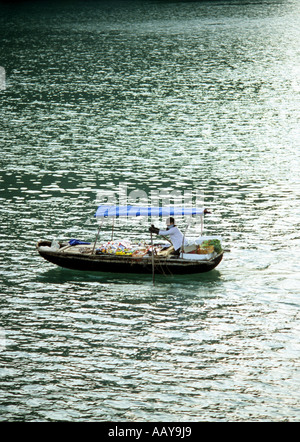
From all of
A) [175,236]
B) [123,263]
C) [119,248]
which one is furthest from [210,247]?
[119,248]

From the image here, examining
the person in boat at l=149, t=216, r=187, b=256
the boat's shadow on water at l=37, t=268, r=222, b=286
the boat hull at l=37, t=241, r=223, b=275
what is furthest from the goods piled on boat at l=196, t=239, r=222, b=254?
the boat's shadow on water at l=37, t=268, r=222, b=286

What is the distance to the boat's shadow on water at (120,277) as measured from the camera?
40.7m

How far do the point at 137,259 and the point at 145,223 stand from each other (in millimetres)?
9793

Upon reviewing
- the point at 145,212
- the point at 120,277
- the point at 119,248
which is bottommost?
the point at 120,277

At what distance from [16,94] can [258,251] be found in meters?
49.2

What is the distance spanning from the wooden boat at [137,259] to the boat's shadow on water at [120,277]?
300 millimetres

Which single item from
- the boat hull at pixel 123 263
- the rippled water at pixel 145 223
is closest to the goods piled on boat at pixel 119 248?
the boat hull at pixel 123 263

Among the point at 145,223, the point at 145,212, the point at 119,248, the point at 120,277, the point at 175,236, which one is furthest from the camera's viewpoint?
the point at 145,223

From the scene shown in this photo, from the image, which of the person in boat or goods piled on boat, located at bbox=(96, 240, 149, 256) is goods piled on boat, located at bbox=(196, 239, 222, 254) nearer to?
the person in boat

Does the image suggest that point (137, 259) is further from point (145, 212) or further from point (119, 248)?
point (145, 212)

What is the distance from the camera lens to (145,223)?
50406mm

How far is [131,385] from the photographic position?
30781mm

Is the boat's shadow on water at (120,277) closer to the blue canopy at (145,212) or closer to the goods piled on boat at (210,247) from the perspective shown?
the goods piled on boat at (210,247)

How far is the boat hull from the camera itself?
40469 millimetres
